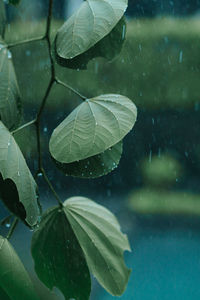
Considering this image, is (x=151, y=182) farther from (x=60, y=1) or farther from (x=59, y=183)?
(x=60, y=1)

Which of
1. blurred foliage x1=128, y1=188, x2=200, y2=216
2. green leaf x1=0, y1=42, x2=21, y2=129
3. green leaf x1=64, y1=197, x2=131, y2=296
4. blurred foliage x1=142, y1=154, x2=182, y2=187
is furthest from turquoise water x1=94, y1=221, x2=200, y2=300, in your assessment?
green leaf x1=0, y1=42, x2=21, y2=129

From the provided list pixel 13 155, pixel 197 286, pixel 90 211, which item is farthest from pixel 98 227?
pixel 197 286

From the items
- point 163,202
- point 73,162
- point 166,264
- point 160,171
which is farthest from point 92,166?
point 166,264

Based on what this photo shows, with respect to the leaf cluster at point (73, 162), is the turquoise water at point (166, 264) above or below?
below

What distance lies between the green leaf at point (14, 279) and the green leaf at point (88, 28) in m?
→ 0.14

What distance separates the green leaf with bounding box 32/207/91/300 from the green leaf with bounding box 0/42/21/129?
0.09 m

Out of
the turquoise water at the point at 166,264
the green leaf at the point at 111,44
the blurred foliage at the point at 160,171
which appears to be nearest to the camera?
the green leaf at the point at 111,44

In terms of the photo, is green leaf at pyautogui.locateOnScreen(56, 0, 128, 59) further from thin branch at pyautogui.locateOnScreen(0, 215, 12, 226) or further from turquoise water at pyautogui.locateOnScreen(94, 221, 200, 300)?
turquoise water at pyautogui.locateOnScreen(94, 221, 200, 300)

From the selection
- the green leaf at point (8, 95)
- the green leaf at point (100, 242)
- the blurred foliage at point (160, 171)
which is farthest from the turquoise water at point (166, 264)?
the green leaf at point (8, 95)

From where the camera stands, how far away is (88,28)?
14.4 inches

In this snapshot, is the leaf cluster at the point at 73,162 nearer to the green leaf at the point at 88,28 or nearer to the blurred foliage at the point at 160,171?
the green leaf at the point at 88,28

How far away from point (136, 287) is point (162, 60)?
1698mm

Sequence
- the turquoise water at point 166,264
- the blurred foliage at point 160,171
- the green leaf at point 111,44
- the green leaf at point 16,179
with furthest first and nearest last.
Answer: the turquoise water at point 166,264 → the blurred foliage at point 160,171 → the green leaf at point 111,44 → the green leaf at point 16,179

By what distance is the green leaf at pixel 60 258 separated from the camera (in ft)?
1.29
